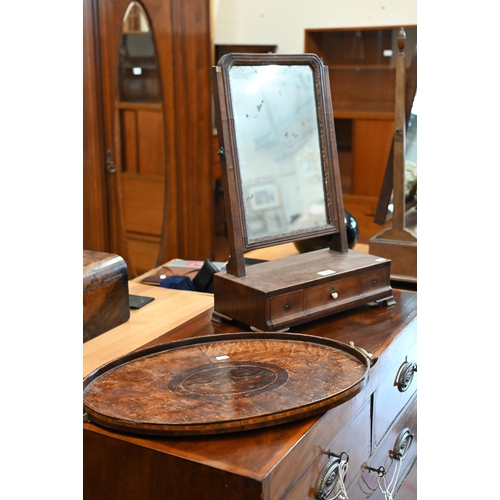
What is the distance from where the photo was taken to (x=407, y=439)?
1478 mm

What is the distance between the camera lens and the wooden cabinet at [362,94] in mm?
5730

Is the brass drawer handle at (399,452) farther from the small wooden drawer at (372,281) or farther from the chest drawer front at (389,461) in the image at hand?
the small wooden drawer at (372,281)

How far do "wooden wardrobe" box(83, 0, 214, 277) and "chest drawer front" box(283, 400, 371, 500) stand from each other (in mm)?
2688

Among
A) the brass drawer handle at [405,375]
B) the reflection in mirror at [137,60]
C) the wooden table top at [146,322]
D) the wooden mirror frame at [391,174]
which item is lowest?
the brass drawer handle at [405,375]

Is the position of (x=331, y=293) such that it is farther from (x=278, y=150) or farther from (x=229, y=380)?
(x=229, y=380)

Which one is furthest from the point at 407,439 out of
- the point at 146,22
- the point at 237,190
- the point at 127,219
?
the point at 146,22

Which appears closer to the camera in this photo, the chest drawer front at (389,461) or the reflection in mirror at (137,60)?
the chest drawer front at (389,461)

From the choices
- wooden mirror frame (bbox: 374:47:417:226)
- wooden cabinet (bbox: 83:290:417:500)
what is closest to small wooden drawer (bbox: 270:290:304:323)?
wooden cabinet (bbox: 83:290:417:500)

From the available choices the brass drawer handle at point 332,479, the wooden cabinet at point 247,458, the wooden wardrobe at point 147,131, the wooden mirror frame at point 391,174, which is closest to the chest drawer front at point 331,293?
the wooden cabinet at point 247,458

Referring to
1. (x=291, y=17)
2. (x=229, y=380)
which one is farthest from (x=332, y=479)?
(x=291, y=17)

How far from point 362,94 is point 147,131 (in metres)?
2.83

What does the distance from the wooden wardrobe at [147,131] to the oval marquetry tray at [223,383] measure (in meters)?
2.59
